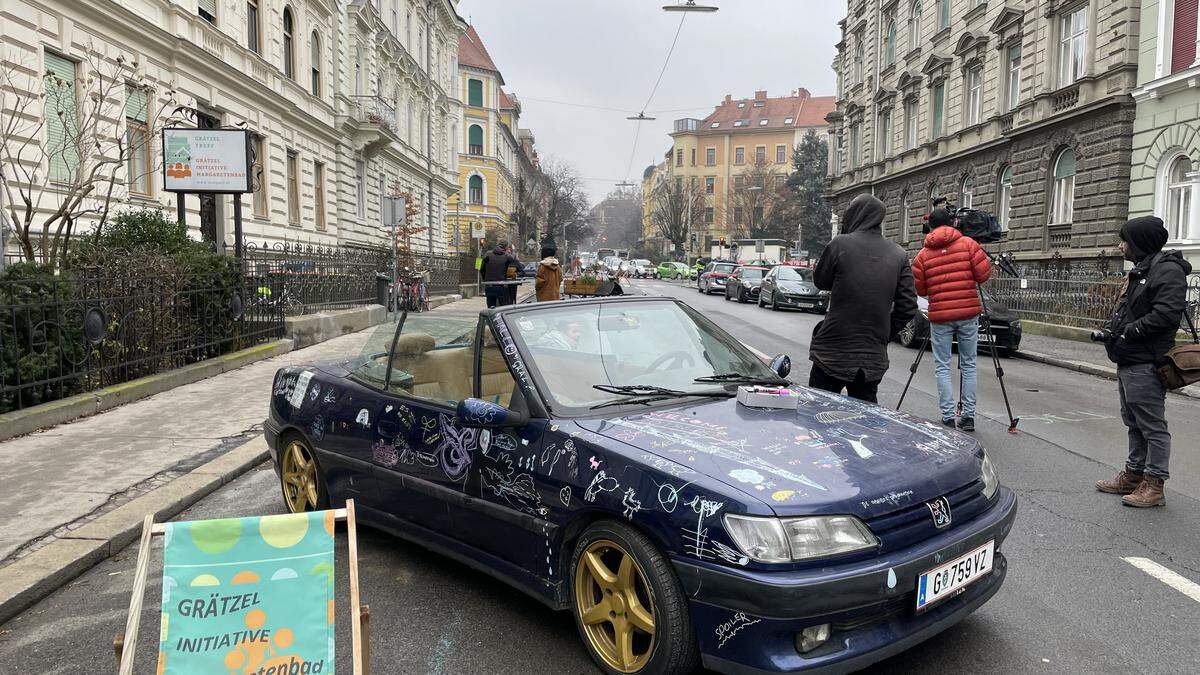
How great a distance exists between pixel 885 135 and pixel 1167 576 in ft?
131

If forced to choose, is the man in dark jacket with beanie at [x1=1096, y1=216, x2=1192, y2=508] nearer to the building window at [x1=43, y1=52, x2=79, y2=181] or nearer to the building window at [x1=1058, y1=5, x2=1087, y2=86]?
the building window at [x1=43, y1=52, x2=79, y2=181]

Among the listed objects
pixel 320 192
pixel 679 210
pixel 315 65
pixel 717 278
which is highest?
pixel 679 210

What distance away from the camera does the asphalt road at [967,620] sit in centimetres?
318

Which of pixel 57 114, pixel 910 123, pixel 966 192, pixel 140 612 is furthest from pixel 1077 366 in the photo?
pixel 910 123

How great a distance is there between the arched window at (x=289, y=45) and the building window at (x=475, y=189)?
4558 cm

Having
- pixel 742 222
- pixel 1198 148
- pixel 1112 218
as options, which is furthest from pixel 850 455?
pixel 742 222

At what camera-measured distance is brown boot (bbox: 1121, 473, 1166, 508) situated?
5.11m

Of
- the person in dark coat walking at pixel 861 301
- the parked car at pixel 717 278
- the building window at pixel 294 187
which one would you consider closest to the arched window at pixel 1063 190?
the parked car at pixel 717 278

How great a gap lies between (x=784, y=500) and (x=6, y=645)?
3347mm

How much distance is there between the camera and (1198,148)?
19.6m

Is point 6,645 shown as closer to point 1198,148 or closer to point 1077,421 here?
point 1077,421

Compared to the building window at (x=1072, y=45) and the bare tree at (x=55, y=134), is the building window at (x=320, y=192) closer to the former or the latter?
the bare tree at (x=55, y=134)

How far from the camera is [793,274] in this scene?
86.8 ft

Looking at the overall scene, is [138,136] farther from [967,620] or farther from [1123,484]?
[967,620]
